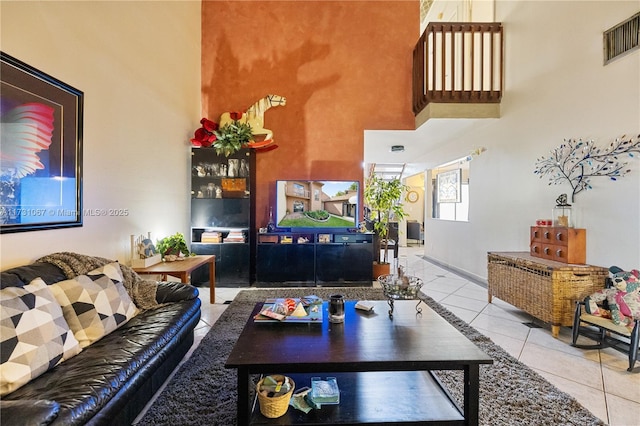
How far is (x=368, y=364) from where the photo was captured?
130 centimetres

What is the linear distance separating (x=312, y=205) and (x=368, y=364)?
125 inches

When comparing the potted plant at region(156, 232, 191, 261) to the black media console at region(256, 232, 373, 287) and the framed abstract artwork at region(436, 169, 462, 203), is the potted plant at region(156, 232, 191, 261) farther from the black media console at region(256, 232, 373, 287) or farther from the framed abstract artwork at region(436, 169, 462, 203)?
the framed abstract artwork at region(436, 169, 462, 203)

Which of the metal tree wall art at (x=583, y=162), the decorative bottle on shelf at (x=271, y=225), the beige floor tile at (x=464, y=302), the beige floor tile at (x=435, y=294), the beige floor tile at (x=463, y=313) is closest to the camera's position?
the metal tree wall art at (x=583, y=162)

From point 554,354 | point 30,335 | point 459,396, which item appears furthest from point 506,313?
point 30,335

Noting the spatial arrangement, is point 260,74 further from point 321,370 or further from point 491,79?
point 321,370

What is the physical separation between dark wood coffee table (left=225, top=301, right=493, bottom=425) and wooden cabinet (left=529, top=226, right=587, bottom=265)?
1870 mm

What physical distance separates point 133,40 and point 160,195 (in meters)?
1.70

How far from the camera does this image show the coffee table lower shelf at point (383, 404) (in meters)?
1.32

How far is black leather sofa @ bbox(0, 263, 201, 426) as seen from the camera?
1.03m

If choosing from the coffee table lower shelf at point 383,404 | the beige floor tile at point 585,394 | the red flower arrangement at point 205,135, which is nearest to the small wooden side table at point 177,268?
the coffee table lower shelf at point 383,404

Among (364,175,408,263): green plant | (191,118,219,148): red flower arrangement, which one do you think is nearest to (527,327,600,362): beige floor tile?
(364,175,408,263): green plant

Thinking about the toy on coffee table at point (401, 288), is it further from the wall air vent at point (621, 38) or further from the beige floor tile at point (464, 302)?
the wall air vent at point (621, 38)

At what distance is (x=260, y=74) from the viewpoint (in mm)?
4609

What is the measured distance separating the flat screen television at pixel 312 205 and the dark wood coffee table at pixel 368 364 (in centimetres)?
266
